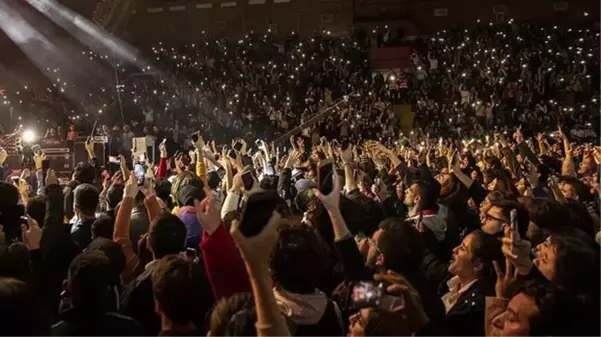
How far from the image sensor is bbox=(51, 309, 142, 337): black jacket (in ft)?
7.83

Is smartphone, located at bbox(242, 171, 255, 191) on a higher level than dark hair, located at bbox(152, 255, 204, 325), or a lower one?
higher

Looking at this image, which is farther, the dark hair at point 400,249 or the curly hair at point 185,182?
the curly hair at point 185,182

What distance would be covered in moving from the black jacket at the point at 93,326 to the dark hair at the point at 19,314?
7 centimetres

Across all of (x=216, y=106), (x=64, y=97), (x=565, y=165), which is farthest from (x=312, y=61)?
(x=565, y=165)

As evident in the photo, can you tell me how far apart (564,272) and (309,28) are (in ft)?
108

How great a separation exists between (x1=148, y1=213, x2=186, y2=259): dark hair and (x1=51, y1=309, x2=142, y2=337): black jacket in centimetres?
80

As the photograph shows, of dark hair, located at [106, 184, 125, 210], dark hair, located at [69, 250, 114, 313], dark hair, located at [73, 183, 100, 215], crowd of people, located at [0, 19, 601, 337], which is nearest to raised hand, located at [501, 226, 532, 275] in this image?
crowd of people, located at [0, 19, 601, 337]

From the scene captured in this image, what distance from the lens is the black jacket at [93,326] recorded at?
7.83ft

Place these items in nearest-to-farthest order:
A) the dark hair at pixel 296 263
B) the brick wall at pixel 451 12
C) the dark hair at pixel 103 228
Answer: the dark hair at pixel 296 263, the dark hair at pixel 103 228, the brick wall at pixel 451 12

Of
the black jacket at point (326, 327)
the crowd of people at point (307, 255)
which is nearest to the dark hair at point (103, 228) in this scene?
the crowd of people at point (307, 255)

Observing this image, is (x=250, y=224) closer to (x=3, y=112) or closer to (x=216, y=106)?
(x=216, y=106)

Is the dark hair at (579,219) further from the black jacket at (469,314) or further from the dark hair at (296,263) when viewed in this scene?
the dark hair at (296,263)

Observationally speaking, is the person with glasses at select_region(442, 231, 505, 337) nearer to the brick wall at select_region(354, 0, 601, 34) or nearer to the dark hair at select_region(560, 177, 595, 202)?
the dark hair at select_region(560, 177, 595, 202)

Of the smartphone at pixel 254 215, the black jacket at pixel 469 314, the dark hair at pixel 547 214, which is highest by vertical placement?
the smartphone at pixel 254 215
